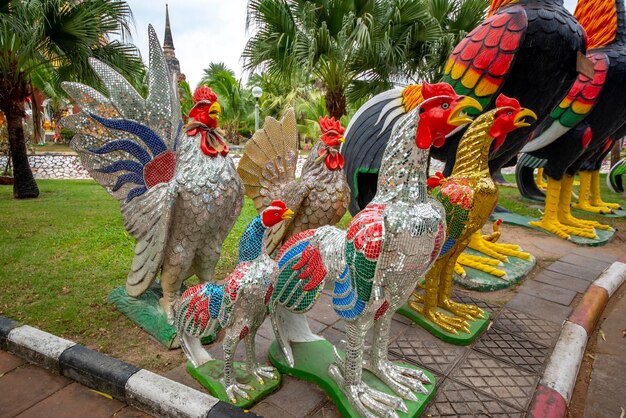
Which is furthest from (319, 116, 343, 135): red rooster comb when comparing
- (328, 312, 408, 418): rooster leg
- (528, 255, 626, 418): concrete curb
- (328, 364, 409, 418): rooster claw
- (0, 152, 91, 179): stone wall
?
(0, 152, 91, 179): stone wall

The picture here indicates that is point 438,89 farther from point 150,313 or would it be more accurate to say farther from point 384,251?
point 150,313

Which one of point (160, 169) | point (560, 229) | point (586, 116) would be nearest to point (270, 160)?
point (160, 169)

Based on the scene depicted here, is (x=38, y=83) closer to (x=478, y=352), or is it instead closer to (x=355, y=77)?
(x=355, y=77)

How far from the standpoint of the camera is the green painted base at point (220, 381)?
2236 millimetres

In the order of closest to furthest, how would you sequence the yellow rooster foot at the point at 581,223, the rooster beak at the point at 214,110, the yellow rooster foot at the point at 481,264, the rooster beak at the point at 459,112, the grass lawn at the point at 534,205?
the rooster beak at the point at 459,112 → the rooster beak at the point at 214,110 → the yellow rooster foot at the point at 481,264 → the yellow rooster foot at the point at 581,223 → the grass lawn at the point at 534,205

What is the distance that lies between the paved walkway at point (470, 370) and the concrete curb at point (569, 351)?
Result: 0.21 feet

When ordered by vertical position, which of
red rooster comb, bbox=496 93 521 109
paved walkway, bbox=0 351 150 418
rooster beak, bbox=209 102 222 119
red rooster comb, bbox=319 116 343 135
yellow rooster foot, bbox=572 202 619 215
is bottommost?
paved walkway, bbox=0 351 150 418

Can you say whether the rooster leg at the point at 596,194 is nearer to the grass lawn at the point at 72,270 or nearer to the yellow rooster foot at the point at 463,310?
the grass lawn at the point at 72,270

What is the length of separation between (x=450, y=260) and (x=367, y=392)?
4.70 feet

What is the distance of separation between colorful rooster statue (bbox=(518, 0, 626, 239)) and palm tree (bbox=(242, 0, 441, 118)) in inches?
88.3

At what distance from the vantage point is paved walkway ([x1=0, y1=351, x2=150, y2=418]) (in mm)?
2240

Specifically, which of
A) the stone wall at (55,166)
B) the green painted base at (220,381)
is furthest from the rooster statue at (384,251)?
the stone wall at (55,166)

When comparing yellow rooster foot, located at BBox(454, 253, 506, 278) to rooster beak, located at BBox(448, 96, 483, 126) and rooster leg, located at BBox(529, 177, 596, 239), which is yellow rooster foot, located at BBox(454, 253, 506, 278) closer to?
rooster leg, located at BBox(529, 177, 596, 239)

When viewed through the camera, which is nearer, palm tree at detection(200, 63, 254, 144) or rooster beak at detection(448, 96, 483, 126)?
rooster beak at detection(448, 96, 483, 126)
